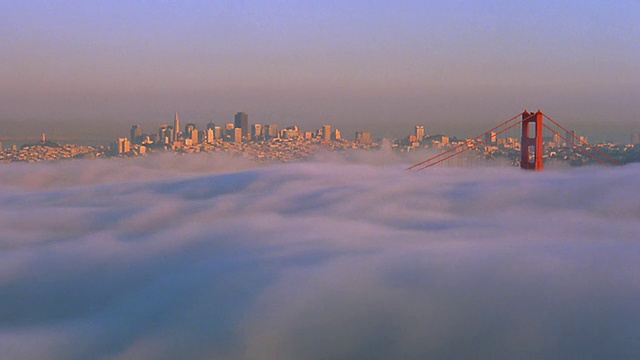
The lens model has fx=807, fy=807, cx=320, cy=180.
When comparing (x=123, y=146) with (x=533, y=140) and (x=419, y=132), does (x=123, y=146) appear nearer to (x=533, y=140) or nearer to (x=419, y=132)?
(x=419, y=132)

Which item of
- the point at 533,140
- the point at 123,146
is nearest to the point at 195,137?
the point at 123,146

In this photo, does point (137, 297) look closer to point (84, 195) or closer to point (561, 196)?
point (561, 196)

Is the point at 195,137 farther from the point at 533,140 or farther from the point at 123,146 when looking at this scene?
the point at 533,140

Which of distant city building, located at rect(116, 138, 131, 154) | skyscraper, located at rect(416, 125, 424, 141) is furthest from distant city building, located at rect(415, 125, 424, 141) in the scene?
distant city building, located at rect(116, 138, 131, 154)

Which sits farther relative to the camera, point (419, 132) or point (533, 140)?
point (419, 132)

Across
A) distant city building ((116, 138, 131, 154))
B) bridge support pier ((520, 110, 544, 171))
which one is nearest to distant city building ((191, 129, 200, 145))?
distant city building ((116, 138, 131, 154))

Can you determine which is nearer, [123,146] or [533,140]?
[533,140]

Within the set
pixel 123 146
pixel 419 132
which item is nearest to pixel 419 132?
pixel 419 132

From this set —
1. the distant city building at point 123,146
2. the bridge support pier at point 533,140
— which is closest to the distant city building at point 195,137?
the distant city building at point 123,146

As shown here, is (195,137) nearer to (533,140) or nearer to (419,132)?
(419,132)

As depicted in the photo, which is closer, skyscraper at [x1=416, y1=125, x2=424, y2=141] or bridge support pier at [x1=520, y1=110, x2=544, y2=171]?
bridge support pier at [x1=520, y1=110, x2=544, y2=171]

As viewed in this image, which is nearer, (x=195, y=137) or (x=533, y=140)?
(x=533, y=140)

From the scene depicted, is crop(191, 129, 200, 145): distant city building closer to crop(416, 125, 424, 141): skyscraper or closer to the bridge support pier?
crop(416, 125, 424, 141): skyscraper
